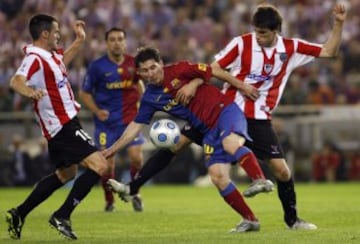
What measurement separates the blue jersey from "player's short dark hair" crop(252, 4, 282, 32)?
4713mm

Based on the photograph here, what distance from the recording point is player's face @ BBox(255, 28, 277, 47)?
11.9 metres

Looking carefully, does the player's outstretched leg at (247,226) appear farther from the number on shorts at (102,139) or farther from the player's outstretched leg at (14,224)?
the number on shorts at (102,139)

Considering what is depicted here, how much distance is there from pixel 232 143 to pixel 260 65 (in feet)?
4.03

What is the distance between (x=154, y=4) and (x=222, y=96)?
51.7ft

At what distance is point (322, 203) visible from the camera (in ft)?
56.6

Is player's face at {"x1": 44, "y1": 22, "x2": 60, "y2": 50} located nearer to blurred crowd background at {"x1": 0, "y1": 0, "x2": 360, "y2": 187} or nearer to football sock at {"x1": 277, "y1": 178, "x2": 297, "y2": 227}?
football sock at {"x1": 277, "y1": 178, "x2": 297, "y2": 227}

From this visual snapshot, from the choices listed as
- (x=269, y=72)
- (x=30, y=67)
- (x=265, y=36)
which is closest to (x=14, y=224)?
(x=30, y=67)

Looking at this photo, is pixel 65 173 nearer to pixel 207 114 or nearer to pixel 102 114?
pixel 207 114

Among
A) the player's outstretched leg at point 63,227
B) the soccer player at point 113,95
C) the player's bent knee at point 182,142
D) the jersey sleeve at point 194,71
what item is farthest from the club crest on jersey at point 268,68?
the soccer player at point 113,95

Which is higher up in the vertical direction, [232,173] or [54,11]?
[54,11]

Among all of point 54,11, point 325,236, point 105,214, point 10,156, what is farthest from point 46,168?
point 325,236

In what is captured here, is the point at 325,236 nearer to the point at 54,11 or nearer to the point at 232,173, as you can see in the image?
the point at 232,173

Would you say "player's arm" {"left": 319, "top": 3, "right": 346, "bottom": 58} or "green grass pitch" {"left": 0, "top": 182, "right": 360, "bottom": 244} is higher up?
"player's arm" {"left": 319, "top": 3, "right": 346, "bottom": 58}

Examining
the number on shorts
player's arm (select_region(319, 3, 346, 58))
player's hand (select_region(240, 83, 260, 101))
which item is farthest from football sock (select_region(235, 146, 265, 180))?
the number on shorts
